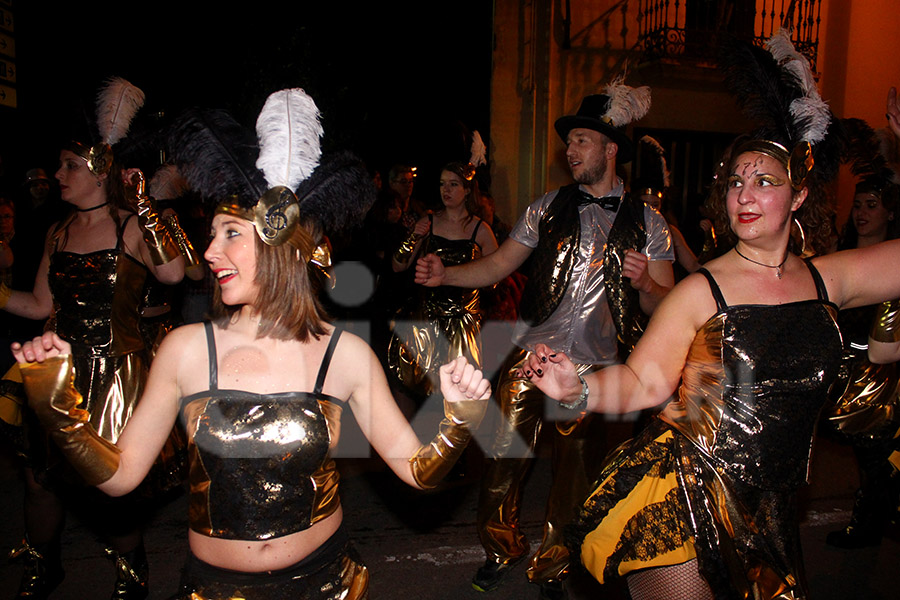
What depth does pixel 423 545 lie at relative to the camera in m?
4.51

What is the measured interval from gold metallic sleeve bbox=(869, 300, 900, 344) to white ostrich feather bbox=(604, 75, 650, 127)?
1.83 metres

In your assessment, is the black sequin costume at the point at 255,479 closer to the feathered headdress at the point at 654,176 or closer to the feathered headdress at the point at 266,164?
the feathered headdress at the point at 266,164

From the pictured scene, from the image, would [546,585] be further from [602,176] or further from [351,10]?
[351,10]

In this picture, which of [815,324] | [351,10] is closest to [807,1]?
[351,10]

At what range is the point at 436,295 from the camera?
591 cm

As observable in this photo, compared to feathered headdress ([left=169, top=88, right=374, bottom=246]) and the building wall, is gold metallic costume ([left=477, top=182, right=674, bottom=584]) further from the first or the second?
the building wall

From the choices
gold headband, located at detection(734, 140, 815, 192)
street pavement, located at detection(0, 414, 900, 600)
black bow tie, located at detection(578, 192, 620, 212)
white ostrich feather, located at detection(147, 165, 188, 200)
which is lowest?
street pavement, located at detection(0, 414, 900, 600)

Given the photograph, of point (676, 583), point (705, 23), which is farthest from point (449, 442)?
point (705, 23)

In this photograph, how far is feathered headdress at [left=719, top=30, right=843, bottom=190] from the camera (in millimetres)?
2748

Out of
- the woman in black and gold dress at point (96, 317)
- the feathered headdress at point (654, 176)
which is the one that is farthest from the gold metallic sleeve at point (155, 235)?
the feathered headdress at point (654, 176)

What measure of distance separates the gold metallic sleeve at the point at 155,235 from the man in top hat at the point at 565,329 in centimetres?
129

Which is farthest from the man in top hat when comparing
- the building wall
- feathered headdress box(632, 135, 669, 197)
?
the building wall

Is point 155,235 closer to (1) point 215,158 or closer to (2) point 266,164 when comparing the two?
(1) point 215,158

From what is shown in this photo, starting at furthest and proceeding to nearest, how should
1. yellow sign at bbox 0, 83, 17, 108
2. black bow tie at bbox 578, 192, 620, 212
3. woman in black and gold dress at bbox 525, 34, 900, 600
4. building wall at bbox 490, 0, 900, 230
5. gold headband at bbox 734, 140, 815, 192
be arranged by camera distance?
building wall at bbox 490, 0, 900, 230
yellow sign at bbox 0, 83, 17, 108
black bow tie at bbox 578, 192, 620, 212
gold headband at bbox 734, 140, 815, 192
woman in black and gold dress at bbox 525, 34, 900, 600
